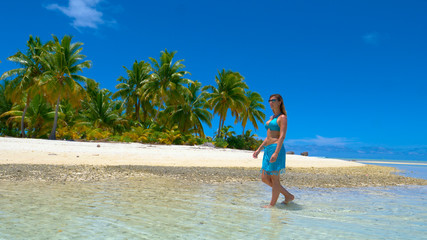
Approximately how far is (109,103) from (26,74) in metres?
8.40

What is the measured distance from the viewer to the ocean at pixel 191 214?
3381 mm

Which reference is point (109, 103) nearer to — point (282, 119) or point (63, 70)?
point (63, 70)

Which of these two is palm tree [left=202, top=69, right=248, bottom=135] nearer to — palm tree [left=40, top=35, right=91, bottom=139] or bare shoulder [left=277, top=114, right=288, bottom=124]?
palm tree [left=40, top=35, right=91, bottom=139]

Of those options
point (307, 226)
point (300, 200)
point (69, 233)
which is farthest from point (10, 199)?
point (300, 200)

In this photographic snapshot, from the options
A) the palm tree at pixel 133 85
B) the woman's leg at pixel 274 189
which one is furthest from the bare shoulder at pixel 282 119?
the palm tree at pixel 133 85

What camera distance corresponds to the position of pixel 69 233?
3211 mm

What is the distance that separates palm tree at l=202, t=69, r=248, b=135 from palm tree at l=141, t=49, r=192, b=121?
4132 mm

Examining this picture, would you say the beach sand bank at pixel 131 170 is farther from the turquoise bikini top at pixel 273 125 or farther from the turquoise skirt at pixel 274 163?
the turquoise bikini top at pixel 273 125

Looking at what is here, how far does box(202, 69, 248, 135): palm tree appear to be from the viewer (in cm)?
3628

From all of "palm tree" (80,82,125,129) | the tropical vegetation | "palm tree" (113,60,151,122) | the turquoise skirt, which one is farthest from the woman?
"palm tree" (113,60,151,122)

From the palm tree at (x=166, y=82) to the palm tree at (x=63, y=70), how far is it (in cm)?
738

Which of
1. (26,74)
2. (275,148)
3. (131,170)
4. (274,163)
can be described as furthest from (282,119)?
(26,74)

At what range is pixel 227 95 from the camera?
120 ft

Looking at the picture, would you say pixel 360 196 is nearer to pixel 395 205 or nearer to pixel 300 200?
pixel 395 205
